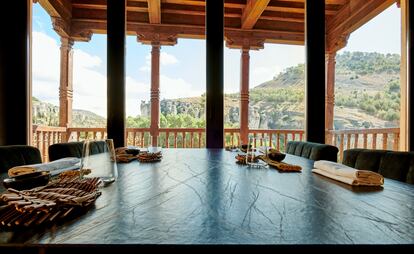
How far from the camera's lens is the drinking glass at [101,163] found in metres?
0.88

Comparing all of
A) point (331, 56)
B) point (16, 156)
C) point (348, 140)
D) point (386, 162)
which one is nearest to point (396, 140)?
point (348, 140)

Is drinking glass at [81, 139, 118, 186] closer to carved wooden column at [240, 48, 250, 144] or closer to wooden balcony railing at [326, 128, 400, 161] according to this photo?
carved wooden column at [240, 48, 250, 144]

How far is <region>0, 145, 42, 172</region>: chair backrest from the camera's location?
1.30m

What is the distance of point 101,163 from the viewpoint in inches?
35.9

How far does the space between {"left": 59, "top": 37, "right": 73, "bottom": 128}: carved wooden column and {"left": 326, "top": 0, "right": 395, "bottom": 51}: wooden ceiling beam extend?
5.14m

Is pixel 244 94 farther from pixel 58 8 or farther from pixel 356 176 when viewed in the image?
pixel 356 176

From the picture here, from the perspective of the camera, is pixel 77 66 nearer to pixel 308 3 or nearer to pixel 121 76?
pixel 121 76

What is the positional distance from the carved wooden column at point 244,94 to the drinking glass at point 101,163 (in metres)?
3.73

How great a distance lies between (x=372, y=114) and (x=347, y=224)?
4890 millimetres

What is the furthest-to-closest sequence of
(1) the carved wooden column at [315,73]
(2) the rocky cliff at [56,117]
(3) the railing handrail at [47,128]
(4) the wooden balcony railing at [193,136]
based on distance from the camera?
(2) the rocky cliff at [56,117], (4) the wooden balcony railing at [193,136], (3) the railing handrail at [47,128], (1) the carved wooden column at [315,73]

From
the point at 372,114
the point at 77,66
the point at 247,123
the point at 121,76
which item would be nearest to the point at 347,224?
the point at 121,76

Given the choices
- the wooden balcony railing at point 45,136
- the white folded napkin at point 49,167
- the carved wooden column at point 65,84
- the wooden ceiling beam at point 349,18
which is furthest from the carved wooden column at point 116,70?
the wooden ceiling beam at point 349,18

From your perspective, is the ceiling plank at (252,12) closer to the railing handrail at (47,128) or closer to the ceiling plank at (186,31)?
the ceiling plank at (186,31)

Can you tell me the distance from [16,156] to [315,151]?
6.40 ft
